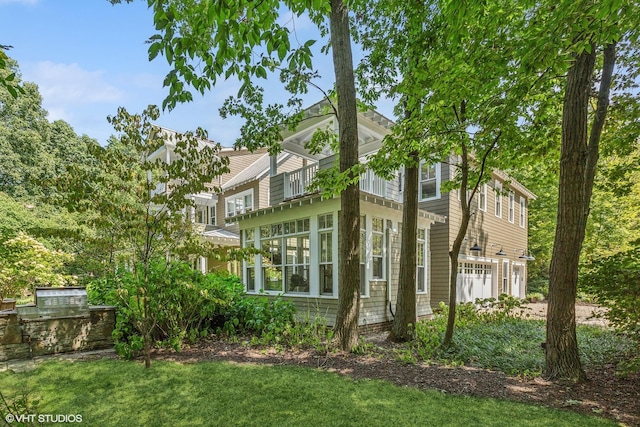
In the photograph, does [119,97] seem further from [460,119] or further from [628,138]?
[628,138]

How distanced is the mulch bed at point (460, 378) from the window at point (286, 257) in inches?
140

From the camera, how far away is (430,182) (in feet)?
41.7

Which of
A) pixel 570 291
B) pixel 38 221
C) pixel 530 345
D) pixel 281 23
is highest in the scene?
pixel 281 23

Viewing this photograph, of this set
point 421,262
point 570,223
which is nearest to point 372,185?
point 421,262

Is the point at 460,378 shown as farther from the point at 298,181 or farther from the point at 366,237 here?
the point at 298,181

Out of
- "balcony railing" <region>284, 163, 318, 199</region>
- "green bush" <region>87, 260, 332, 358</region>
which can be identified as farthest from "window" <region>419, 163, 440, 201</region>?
"green bush" <region>87, 260, 332, 358</region>

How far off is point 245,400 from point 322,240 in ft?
18.0

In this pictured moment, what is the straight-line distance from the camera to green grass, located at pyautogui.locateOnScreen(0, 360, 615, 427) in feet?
11.4

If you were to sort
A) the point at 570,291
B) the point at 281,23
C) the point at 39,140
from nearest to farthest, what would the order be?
1. the point at 281,23
2. the point at 570,291
3. the point at 39,140

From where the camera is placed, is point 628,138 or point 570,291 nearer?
point 570,291

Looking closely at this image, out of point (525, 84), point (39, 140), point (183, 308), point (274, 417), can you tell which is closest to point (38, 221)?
point (39, 140)

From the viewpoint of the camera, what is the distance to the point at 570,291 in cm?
468

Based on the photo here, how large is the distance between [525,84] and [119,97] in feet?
35.2

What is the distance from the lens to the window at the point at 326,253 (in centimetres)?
895
